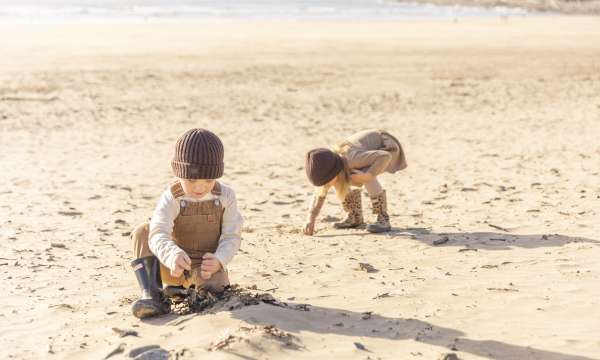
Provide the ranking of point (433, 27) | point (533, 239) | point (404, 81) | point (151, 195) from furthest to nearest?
point (433, 27)
point (404, 81)
point (151, 195)
point (533, 239)

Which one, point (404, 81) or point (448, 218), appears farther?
point (404, 81)

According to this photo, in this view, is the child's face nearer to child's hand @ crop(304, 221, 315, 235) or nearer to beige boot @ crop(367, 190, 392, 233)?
child's hand @ crop(304, 221, 315, 235)

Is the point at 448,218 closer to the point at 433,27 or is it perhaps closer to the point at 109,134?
the point at 109,134

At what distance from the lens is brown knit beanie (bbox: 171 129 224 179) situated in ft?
14.3

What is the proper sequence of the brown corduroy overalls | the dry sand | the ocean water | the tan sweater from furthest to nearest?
the ocean water, the tan sweater, the brown corduroy overalls, the dry sand

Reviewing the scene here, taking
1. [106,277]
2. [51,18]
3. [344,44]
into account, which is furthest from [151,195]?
A: [51,18]

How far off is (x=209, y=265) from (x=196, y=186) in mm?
436

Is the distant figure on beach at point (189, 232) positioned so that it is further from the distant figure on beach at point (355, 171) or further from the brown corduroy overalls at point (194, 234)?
the distant figure on beach at point (355, 171)

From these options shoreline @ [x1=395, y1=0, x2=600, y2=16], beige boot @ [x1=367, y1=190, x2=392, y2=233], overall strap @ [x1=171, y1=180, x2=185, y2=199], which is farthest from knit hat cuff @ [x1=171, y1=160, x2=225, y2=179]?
shoreline @ [x1=395, y1=0, x2=600, y2=16]

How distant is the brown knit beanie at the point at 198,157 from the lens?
436cm

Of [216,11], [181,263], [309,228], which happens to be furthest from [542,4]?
[181,263]

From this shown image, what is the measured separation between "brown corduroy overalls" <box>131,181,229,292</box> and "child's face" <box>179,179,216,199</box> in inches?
2.1

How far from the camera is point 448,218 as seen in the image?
7.14m

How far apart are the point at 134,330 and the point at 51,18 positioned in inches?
1373
